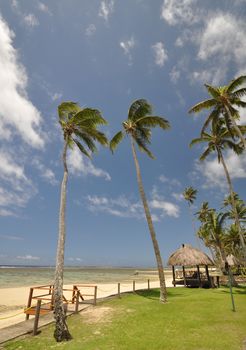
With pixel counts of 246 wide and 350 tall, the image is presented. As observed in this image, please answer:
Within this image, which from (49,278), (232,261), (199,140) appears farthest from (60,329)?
(49,278)

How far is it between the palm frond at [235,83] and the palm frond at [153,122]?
452 centimetres

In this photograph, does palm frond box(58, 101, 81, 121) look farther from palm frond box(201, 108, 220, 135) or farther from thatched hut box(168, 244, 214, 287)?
thatched hut box(168, 244, 214, 287)

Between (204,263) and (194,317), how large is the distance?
11932 millimetres

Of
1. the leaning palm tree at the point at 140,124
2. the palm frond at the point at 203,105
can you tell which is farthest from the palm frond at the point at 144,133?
the palm frond at the point at 203,105

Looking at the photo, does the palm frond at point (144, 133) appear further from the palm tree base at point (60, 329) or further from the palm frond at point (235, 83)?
the palm tree base at point (60, 329)

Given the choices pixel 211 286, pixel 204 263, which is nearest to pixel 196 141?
pixel 204 263

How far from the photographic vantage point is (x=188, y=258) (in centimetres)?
2172

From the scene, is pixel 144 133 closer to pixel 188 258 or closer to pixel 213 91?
pixel 213 91

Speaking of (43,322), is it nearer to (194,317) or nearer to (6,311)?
(194,317)

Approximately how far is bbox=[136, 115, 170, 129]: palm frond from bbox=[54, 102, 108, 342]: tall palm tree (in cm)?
554

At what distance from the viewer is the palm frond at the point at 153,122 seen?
18.1 meters

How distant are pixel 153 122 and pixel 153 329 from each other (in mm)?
13216

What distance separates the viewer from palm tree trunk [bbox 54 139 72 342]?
8203mm

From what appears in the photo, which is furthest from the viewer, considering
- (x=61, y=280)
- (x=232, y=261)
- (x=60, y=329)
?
(x=232, y=261)
